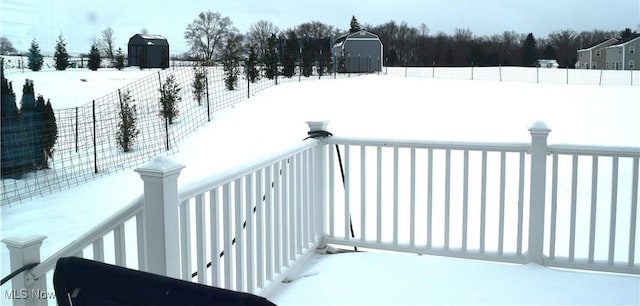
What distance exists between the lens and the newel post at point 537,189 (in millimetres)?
2576

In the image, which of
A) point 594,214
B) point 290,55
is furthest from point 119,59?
point 290,55

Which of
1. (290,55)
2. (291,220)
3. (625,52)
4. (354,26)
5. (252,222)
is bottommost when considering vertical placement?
(291,220)

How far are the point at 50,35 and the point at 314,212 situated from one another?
61.8 inches

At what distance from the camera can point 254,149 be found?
6113mm

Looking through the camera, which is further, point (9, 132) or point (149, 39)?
point (149, 39)

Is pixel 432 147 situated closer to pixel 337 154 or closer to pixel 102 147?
pixel 337 154

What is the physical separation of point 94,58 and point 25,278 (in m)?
0.75

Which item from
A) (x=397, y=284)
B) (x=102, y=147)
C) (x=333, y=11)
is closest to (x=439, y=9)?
(x=333, y=11)

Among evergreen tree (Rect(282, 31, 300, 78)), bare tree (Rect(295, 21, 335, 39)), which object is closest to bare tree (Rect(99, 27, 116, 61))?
bare tree (Rect(295, 21, 335, 39))

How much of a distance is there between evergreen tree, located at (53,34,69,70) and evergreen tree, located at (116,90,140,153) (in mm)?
636

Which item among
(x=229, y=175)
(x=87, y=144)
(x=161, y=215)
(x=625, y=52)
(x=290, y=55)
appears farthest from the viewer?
(x=290, y=55)

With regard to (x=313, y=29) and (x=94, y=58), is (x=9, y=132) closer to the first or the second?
(x=94, y=58)

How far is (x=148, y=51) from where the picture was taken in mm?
2197

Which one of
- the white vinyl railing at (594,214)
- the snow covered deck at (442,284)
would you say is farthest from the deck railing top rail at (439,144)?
the snow covered deck at (442,284)
